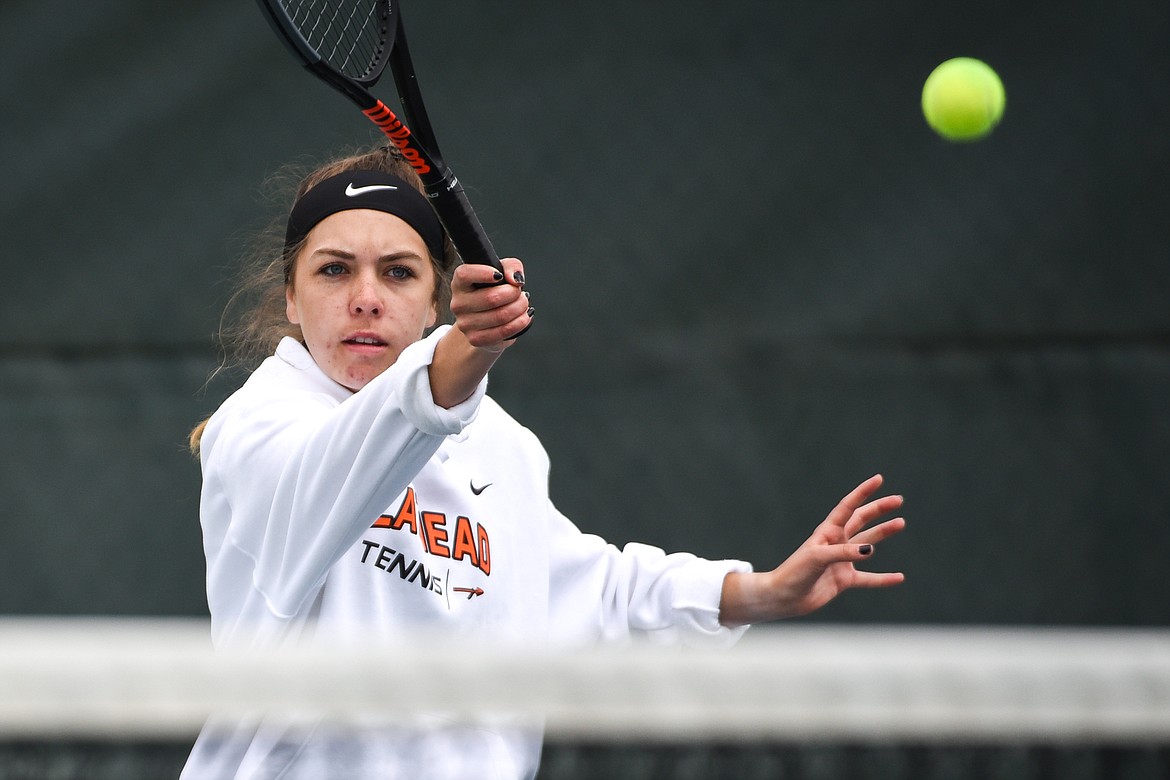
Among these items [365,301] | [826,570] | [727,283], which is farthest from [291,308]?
[727,283]

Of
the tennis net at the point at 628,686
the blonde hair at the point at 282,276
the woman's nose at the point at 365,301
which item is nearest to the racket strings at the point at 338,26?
the blonde hair at the point at 282,276

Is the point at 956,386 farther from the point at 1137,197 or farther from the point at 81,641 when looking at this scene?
the point at 81,641

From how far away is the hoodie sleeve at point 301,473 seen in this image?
4.84 feet

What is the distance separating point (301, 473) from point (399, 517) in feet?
0.75

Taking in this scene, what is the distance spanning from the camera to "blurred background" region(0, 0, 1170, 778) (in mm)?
2896

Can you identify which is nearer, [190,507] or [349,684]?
[349,684]

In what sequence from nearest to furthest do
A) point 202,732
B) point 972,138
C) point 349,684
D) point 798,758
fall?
point 349,684
point 202,732
point 798,758
point 972,138

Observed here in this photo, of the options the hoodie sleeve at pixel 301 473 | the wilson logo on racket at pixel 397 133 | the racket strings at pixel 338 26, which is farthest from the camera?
the racket strings at pixel 338 26

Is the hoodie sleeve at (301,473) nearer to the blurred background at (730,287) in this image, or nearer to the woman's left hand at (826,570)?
the woman's left hand at (826,570)

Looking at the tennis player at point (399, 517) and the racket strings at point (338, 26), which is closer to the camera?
the tennis player at point (399, 517)

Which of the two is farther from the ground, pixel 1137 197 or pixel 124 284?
pixel 1137 197

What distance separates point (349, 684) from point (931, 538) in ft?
6.46

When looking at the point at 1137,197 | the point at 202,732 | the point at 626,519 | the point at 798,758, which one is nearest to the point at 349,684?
the point at 202,732

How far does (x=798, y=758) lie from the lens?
2031mm
